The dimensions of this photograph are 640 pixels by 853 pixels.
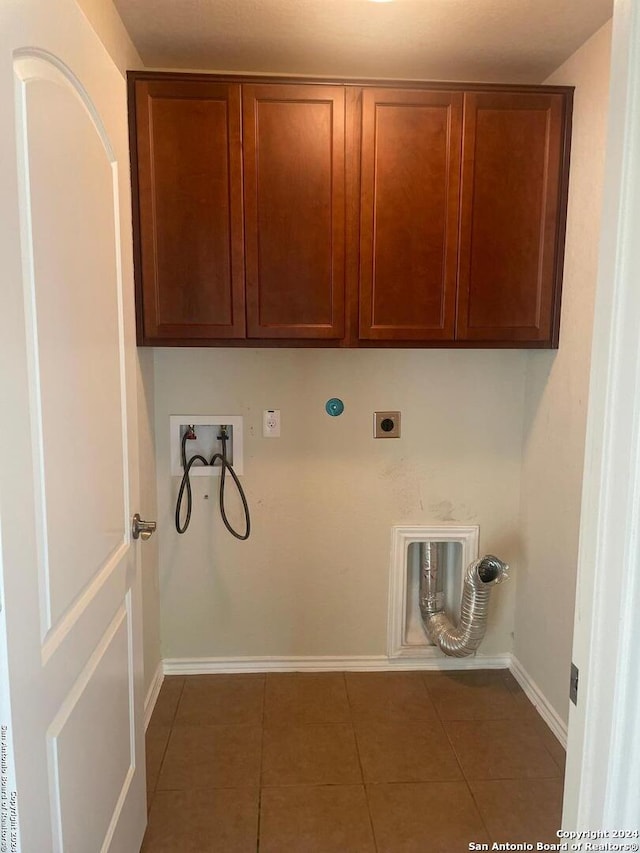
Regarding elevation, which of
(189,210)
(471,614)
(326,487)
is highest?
(189,210)

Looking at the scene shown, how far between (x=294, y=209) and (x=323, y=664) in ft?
6.62

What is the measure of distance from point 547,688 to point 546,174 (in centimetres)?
205

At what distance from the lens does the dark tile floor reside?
70.4 inches

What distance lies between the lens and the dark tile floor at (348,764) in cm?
179

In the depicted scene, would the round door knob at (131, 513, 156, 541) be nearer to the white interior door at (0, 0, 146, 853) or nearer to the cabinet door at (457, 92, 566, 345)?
the white interior door at (0, 0, 146, 853)

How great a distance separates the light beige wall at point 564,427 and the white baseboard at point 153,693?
1650 mm

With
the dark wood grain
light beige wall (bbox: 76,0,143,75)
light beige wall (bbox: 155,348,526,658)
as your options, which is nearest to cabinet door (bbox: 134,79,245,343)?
the dark wood grain

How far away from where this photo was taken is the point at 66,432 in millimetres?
1099

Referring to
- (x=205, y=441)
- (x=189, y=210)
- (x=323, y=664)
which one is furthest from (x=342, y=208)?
(x=323, y=664)

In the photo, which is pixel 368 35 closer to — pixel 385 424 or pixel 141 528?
pixel 385 424

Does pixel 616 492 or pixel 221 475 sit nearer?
pixel 616 492

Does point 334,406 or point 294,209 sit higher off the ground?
point 294,209

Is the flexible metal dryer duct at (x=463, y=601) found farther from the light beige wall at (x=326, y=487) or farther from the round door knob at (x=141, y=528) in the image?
the round door knob at (x=141, y=528)

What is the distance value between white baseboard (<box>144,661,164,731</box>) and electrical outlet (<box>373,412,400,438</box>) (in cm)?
144
